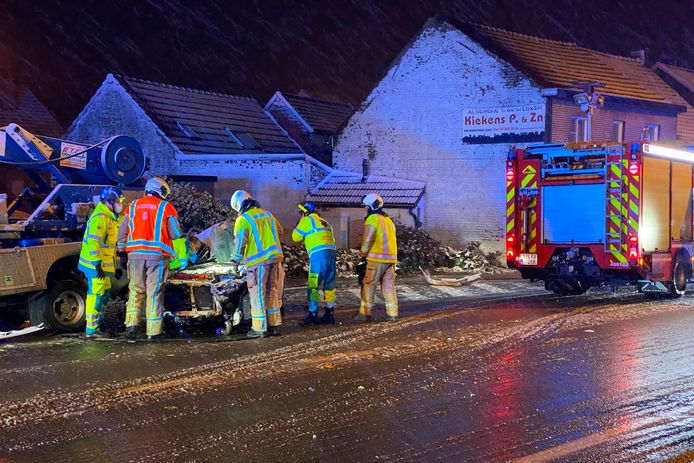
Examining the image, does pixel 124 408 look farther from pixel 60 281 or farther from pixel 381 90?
pixel 381 90

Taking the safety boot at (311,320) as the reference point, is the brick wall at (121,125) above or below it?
above

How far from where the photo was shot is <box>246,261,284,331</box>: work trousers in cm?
986

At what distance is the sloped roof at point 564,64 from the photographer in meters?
24.1

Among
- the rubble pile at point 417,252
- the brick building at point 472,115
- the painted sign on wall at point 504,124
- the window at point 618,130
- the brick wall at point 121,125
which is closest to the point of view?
the rubble pile at point 417,252

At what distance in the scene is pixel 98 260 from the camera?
995 cm

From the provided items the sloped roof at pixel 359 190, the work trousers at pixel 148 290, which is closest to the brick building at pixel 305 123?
the sloped roof at pixel 359 190

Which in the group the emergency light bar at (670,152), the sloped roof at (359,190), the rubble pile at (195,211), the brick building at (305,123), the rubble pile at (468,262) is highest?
the brick building at (305,123)

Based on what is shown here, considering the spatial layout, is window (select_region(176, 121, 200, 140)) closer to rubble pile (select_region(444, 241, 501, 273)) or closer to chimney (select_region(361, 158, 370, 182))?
chimney (select_region(361, 158, 370, 182))

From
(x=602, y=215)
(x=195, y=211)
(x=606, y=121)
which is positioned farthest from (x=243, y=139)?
(x=602, y=215)

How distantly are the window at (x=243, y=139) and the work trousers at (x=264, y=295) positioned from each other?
21065 mm

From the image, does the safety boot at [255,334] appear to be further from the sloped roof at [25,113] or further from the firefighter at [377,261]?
the sloped roof at [25,113]

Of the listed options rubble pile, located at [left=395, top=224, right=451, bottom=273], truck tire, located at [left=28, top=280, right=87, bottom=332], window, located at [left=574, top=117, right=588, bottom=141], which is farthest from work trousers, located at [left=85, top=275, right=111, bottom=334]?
window, located at [left=574, top=117, right=588, bottom=141]

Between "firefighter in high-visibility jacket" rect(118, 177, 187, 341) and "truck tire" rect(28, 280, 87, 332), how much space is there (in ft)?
3.63

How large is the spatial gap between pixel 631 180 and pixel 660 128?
1527cm
